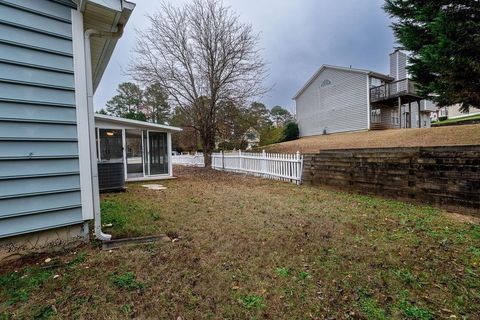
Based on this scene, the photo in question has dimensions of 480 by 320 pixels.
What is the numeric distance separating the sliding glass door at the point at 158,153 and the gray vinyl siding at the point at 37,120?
26.8 feet

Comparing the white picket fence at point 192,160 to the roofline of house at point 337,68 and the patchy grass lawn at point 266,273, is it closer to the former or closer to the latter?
the roofline of house at point 337,68

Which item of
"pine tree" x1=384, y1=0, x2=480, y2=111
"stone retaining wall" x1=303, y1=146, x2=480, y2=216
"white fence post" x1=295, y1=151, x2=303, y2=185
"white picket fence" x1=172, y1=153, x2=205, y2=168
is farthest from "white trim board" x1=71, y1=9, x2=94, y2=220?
"white picket fence" x1=172, y1=153, x2=205, y2=168

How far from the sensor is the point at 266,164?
10398mm

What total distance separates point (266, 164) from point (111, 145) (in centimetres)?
Result: 669

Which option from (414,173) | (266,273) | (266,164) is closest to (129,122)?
(266,164)

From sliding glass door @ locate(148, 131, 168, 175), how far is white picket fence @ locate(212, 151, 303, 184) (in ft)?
13.0

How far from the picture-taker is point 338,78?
1938cm

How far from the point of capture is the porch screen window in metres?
9.55

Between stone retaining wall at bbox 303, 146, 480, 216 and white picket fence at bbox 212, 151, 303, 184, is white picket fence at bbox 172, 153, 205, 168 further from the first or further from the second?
stone retaining wall at bbox 303, 146, 480, 216

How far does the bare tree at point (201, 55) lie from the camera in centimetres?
Answer: 1428

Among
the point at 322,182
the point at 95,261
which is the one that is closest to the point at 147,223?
the point at 95,261

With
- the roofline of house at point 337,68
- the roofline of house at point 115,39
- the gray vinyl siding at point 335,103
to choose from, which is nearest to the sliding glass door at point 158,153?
the roofline of house at point 115,39

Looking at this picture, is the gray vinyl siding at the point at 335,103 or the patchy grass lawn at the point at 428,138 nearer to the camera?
the patchy grass lawn at the point at 428,138

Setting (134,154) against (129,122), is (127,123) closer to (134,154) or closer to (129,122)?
(129,122)
